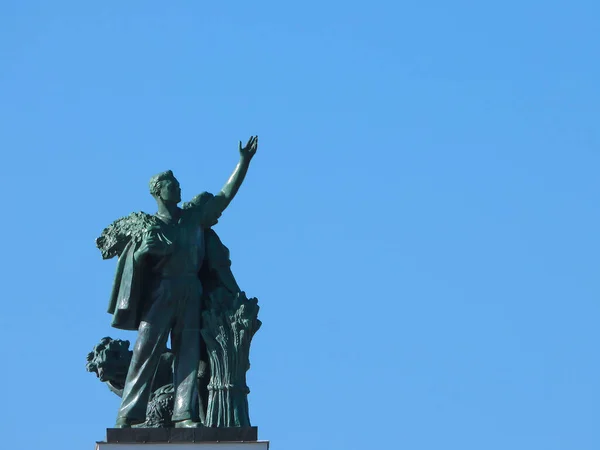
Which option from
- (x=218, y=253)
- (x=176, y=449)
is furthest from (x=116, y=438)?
(x=218, y=253)

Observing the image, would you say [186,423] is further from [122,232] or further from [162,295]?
[122,232]

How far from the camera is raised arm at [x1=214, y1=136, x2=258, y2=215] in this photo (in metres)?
48.3

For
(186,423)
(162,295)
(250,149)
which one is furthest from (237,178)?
(186,423)

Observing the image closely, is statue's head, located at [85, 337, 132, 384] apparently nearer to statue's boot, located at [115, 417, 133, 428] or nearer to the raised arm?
statue's boot, located at [115, 417, 133, 428]

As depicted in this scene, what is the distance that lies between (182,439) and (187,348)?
1844 mm

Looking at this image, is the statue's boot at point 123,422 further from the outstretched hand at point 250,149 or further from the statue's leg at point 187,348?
the outstretched hand at point 250,149

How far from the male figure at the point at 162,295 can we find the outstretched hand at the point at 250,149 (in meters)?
1.33


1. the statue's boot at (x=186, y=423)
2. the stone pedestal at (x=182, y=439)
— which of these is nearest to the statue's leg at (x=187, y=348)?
the statue's boot at (x=186, y=423)

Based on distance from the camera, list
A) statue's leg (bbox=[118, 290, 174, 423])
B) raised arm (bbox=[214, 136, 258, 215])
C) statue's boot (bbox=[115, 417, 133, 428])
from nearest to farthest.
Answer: statue's boot (bbox=[115, 417, 133, 428]), statue's leg (bbox=[118, 290, 174, 423]), raised arm (bbox=[214, 136, 258, 215])

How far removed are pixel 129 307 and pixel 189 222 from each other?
1866mm

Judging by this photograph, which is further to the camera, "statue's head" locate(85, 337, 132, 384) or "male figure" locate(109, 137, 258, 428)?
"statue's head" locate(85, 337, 132, 384)

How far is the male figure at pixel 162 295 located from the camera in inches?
1868

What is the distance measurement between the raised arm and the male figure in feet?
1.69

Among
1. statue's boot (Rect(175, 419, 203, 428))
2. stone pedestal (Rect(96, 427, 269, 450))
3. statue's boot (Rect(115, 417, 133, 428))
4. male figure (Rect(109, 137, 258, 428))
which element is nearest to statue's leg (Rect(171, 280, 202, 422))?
male figure (Rect(109, 137, 258, 428))
